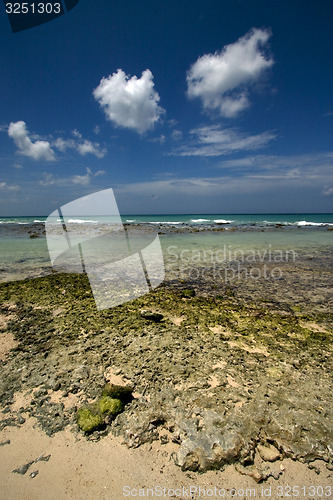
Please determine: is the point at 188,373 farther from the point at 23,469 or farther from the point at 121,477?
the point at 23,469

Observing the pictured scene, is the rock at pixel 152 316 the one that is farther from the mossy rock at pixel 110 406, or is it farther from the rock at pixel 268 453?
the rock at pixel 268 453

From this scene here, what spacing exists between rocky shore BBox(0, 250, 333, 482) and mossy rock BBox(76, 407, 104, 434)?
46 mm

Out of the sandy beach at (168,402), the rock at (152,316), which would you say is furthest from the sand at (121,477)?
the rock at (152,316)

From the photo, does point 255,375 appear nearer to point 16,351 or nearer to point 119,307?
point 119,307

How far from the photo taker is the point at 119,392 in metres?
2.88

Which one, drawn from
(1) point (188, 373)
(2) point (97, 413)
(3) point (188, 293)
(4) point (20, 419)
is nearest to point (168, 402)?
(1) point (188, 373)

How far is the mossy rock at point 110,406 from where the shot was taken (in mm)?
2689

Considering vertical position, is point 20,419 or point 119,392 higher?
point 119,392

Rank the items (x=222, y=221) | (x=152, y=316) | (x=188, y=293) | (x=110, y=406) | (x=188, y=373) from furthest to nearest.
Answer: (x=222, y=221) → (x=188, y=293) → (x=152, y=316) → (x=188, y=373) → (x=110, y=406)

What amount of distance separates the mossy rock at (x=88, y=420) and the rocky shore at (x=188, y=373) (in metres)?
0.05

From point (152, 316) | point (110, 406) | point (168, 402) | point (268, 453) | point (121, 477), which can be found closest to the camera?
point (121, 477)

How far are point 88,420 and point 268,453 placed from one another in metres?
1.92

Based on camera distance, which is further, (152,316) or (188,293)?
(188,293)

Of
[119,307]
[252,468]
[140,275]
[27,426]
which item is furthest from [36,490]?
[140,275]
